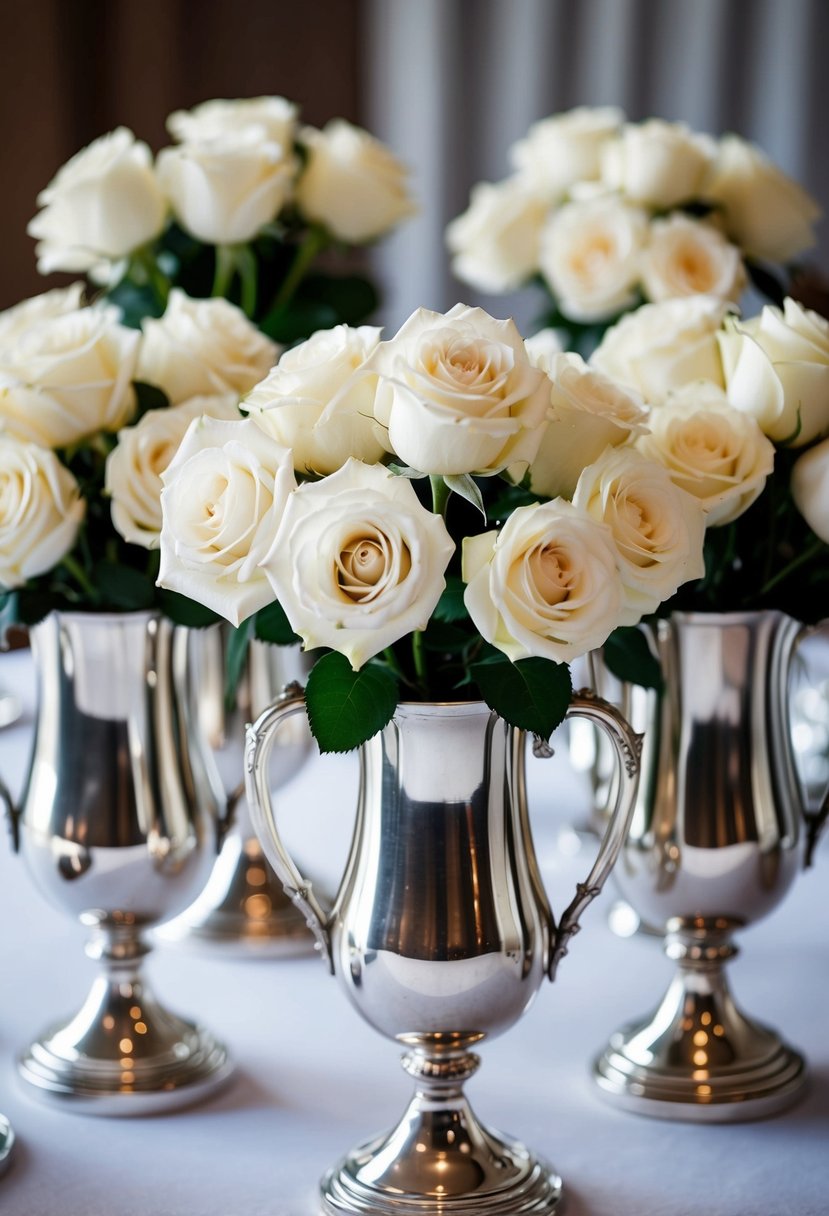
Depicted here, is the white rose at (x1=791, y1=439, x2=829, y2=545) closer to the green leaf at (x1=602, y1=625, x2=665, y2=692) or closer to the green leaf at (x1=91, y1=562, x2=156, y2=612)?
the green leaf at (x1=602, y1=625, x2=665, y2=692)

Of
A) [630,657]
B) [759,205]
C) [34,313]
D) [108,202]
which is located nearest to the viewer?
[630,657]

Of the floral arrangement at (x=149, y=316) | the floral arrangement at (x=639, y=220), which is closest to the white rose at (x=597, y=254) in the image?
the floral arrangement at (x=639, y=220)

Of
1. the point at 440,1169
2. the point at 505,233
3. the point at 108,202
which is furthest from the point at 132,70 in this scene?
the point at 440,1169

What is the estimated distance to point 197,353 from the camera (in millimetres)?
917

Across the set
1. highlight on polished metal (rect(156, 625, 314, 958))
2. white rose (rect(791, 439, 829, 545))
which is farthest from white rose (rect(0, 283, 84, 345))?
white rose (rect(791, 439, 829, 545))

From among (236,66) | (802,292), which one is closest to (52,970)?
(802,292)

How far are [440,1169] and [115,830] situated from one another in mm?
285

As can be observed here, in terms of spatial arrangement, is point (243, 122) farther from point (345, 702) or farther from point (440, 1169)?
point (440, 1169)

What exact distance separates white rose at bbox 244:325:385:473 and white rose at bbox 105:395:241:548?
132 millimetres

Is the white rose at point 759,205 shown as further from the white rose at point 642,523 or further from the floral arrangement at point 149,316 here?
the white rose at point 642,523

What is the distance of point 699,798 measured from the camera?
0.90 metres

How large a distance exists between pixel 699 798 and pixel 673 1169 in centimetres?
22

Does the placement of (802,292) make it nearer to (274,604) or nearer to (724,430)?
(724,430)

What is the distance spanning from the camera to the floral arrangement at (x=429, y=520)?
630 millimetres
